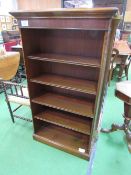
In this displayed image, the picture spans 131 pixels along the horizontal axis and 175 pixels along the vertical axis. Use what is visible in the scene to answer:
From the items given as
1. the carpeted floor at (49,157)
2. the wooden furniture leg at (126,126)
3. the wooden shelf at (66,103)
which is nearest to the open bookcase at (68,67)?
the wooden shelf at (66,103)

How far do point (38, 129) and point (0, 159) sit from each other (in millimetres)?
563

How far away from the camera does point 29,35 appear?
1438 millimetres

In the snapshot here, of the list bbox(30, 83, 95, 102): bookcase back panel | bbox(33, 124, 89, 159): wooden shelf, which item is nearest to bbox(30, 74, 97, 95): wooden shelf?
bbox(30, 83, 95, 102): bookcase back panel

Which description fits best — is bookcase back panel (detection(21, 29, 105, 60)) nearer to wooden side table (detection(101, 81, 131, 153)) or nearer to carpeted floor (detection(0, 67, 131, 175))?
wooden side table (detection(101, 81, 131, 153))

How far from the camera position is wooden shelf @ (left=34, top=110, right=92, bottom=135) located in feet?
5.42

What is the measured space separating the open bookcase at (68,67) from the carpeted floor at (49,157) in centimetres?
12

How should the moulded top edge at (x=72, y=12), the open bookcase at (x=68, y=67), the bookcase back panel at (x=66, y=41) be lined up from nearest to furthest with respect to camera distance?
the moulded top edge at (x=72, y=12), the open bookcase at (x=68, y=67), the bookcase back panel at (x=66, y=41)

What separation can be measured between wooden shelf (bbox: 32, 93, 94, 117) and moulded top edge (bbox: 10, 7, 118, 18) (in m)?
0.90

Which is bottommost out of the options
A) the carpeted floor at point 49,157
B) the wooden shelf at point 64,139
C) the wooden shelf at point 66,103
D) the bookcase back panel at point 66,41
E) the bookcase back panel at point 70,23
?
the carpeted floor at point 49,157

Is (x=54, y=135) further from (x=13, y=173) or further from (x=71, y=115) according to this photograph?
(x=13, y=173)

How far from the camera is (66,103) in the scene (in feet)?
5.39

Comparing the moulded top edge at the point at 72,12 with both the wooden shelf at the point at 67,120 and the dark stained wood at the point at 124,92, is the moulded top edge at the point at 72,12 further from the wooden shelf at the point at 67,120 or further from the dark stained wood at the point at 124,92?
the wooden shelf at the point at 67,120

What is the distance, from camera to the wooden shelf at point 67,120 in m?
1.65

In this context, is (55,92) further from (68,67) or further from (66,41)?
(66,41)
